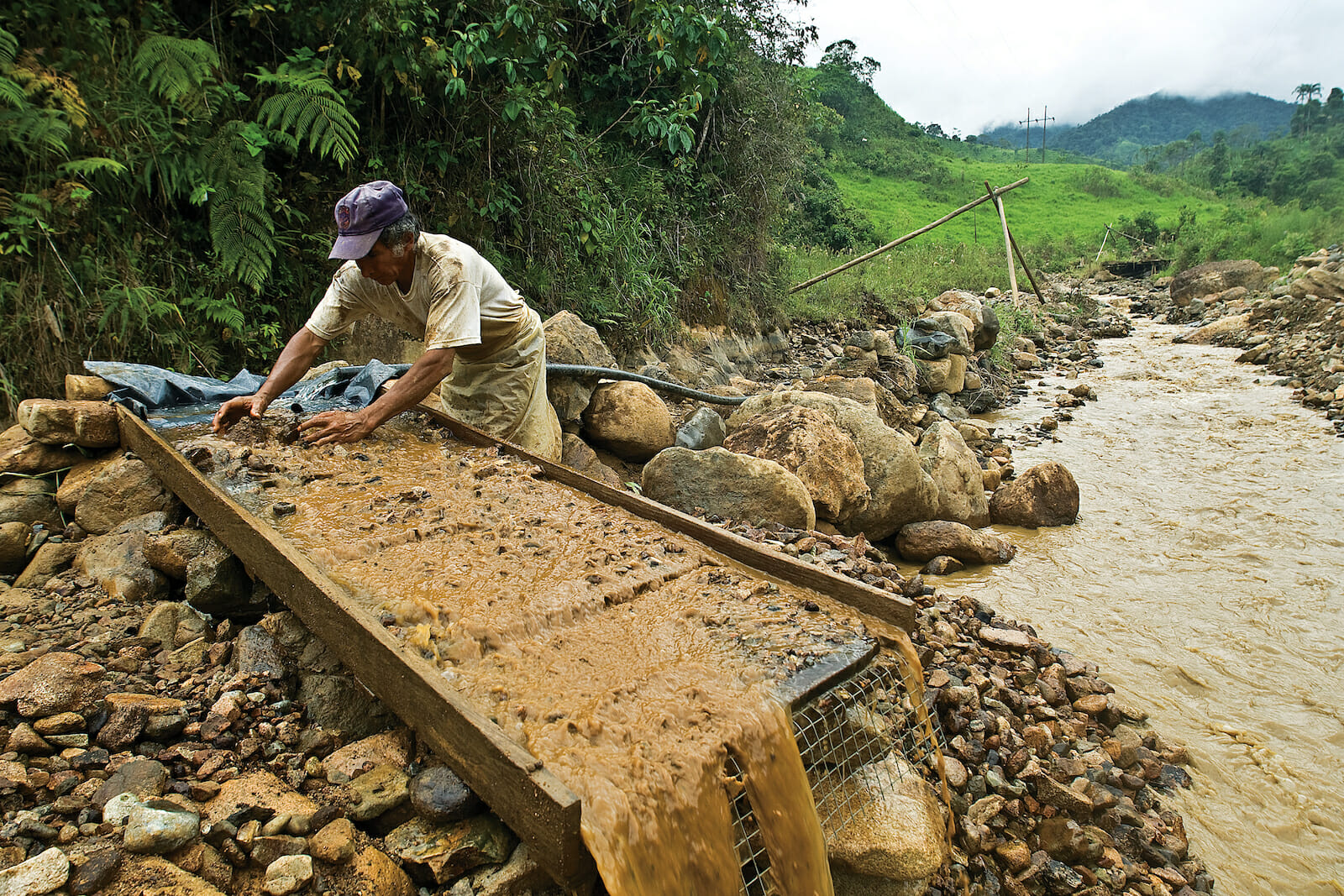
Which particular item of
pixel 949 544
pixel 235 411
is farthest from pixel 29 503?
pixel 949 544

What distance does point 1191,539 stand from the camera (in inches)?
Result: 208

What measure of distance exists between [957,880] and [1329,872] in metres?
1.44

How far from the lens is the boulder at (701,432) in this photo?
5160 millimetres

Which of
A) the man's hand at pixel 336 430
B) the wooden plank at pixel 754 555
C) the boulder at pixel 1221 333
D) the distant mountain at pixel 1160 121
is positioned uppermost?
the distant mountain at pixel 1160 121

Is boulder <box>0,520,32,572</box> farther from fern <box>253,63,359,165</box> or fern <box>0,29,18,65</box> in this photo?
fern <box>253,63,359,165</box>

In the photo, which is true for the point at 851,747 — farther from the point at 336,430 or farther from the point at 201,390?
the point at 201,390

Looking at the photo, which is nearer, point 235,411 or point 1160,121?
point 235,411

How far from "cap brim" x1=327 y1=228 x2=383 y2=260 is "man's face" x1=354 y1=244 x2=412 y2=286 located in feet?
0.10

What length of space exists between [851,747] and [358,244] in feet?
9.22

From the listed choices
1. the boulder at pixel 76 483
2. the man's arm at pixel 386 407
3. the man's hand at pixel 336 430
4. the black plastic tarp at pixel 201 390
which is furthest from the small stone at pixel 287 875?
the black plastic tarp at pixel 201 390

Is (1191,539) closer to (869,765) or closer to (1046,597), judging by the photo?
(1046,597)

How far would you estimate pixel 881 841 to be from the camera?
2.14 m

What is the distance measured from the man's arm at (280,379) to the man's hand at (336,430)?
0.87ft

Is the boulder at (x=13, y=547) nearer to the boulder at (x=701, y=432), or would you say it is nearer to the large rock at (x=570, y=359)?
the large rock at (x=570, y=359)
